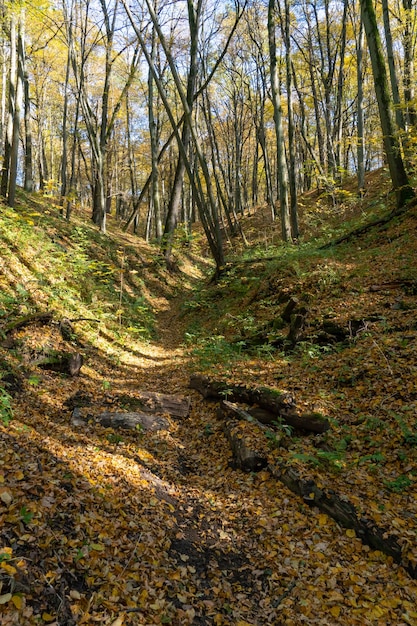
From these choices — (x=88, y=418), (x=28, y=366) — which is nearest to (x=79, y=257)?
(x=28, y=366)

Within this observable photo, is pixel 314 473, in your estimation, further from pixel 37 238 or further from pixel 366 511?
pixel 37 238

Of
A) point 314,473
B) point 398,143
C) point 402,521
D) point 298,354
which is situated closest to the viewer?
point 402,521

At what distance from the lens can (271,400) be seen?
558 cm

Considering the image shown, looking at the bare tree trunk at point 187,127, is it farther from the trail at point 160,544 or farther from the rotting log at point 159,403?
the trail at point 160,544

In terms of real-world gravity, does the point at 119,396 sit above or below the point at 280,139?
below

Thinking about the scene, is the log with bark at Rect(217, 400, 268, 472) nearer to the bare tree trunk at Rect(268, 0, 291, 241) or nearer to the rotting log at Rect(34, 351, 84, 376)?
the rotting log at Rect(34, 351, 84, 376)

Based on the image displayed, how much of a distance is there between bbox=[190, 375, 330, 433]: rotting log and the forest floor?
0.16 m

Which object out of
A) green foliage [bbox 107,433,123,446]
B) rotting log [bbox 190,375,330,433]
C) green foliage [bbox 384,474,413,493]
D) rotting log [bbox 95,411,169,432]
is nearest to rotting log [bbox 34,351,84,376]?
rotting log [bbox 95,411,169,432]

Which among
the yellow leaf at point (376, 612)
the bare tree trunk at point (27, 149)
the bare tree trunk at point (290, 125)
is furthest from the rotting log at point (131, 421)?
the bare tree trunk at point (27, 149)

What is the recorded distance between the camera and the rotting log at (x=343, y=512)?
3.41m

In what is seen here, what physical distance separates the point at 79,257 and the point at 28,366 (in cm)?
588

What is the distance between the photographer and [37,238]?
408 inches

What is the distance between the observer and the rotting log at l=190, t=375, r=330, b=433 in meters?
5.08

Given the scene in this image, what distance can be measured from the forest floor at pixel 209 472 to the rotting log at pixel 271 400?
16cm
